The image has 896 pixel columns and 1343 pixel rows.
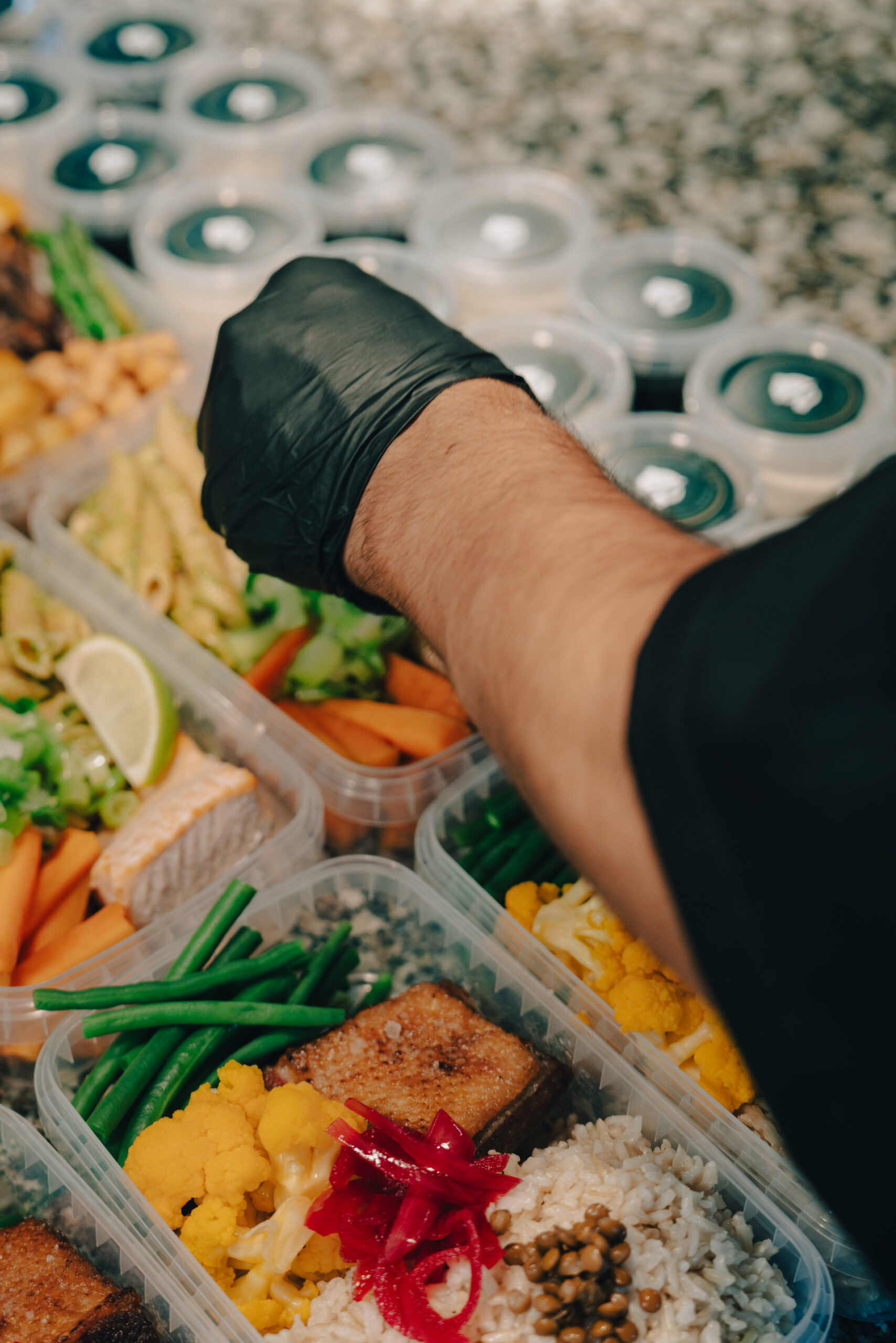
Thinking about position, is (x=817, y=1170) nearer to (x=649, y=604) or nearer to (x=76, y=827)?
(x=649, y=604)

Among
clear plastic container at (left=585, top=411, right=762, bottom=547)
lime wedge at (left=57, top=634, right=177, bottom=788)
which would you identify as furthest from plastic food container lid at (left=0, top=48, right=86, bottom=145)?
clear plastic container at (left=585, top=411, right=762, bottom=547)

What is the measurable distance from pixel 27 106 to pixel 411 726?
2173 mm

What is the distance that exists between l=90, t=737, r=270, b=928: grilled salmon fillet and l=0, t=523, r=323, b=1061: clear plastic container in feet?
0.10

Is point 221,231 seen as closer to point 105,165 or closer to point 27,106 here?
point 105,165

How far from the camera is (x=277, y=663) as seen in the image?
1890mm

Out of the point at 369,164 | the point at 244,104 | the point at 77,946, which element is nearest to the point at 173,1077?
the point at 77,946

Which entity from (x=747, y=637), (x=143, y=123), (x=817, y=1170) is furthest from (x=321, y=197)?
(x=817, y=1170)

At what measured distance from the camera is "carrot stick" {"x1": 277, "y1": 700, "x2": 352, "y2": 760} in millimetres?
1826

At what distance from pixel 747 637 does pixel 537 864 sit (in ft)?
3.25

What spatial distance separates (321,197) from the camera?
105 inches

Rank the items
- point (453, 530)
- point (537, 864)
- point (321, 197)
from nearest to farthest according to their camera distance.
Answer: point (453, 530)
point (537, 864)
point (321, 197)

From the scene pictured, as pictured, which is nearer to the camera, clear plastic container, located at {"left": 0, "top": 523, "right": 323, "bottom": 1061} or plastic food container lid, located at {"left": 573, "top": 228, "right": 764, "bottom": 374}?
clear plastic container, located at {"left": 0, "top": 523, "right": 323, "bottom": 1061}

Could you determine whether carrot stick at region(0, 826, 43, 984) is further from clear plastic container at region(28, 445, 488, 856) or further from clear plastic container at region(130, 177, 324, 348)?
clear plastic container at region(130, 177, 324, 348)

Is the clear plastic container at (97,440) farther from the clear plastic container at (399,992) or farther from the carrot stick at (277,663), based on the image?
the clear plastic container at (399,992)
